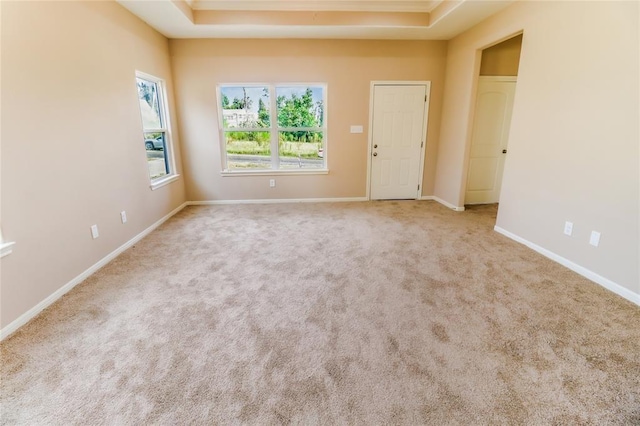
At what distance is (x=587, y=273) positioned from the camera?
9.04 ft

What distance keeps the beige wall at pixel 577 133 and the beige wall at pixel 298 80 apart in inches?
55.3

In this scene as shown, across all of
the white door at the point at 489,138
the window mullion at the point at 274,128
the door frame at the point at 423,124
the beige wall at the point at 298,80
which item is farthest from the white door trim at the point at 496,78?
the window mullion at the point at 274,128

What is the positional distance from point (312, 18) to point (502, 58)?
9.58 ft

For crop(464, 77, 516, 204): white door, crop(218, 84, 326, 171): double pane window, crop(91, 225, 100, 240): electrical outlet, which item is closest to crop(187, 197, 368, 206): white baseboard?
crop(218, 84, 326, 171): double pane window

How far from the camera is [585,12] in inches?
105

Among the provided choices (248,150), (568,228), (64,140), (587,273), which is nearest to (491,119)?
(568,228)

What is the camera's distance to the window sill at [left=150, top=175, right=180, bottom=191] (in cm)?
414

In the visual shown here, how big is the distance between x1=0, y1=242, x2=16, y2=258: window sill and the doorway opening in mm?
5245

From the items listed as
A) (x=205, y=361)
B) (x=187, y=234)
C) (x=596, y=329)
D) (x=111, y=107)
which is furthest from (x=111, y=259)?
(x=596, y=329)

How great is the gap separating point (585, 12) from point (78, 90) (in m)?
4.53

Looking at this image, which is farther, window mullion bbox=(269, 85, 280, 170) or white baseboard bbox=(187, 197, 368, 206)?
white baseboard bbox=(187, 197, 368, 206)

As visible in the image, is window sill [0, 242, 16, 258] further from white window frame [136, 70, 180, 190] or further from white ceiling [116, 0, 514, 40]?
white ceiling [116, 0, 514, 40]

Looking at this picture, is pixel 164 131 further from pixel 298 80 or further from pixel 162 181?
pixel 298 80

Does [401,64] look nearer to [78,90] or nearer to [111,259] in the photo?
[78,90]
